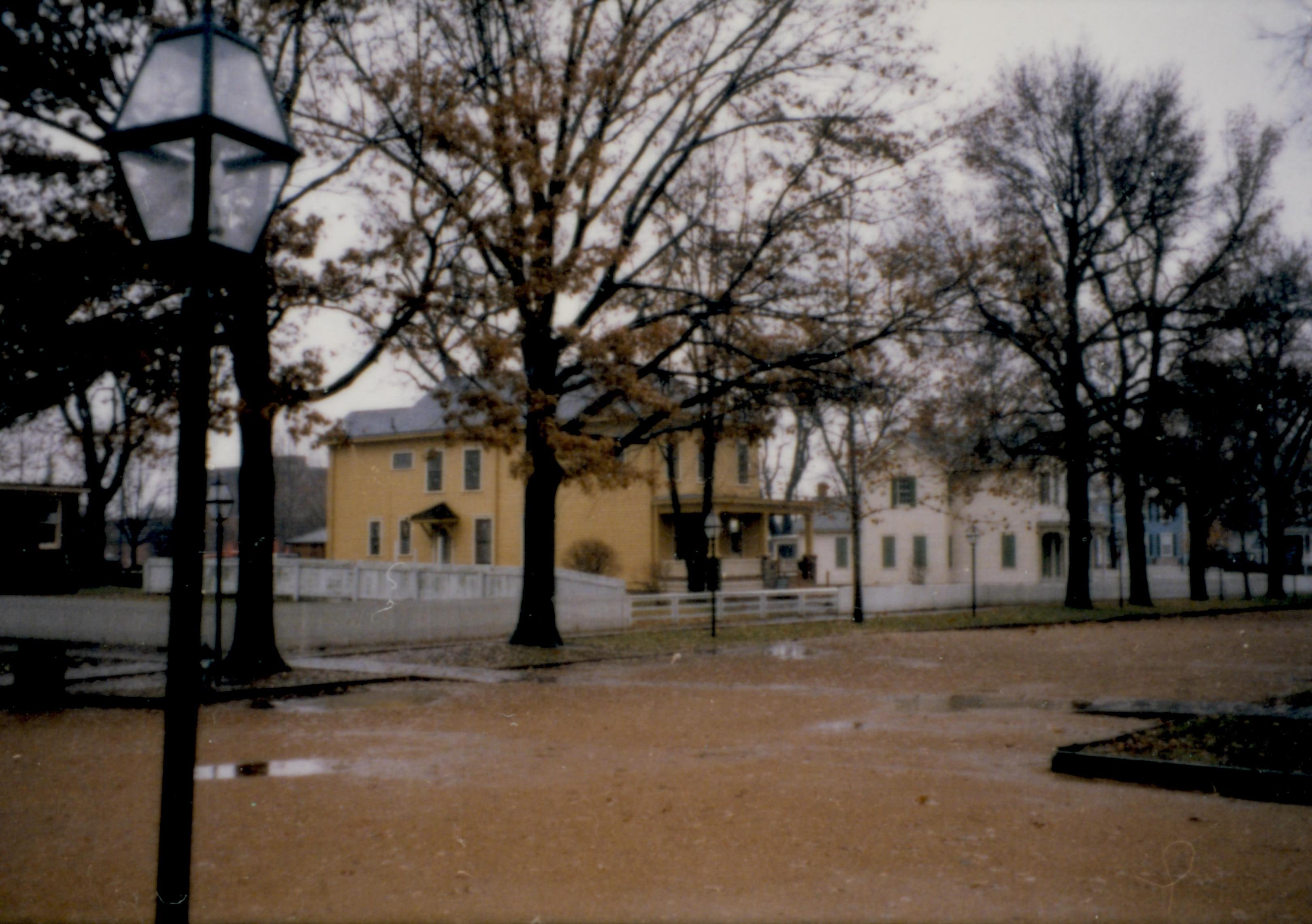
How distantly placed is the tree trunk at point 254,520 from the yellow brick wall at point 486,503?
1910cm

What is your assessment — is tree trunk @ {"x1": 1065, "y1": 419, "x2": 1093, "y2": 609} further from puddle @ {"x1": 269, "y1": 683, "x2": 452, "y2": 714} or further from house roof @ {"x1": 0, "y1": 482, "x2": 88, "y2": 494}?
house roof @ {"x1": 0, "y1": 482, "x2": 88, "y2": 494}

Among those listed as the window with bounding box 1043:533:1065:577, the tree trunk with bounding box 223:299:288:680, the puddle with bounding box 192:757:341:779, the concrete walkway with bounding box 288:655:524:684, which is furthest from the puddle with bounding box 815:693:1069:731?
the window with bounding box 1043:533:1065:577

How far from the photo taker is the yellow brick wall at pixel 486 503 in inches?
1596

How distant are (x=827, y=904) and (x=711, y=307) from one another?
53.0 feet

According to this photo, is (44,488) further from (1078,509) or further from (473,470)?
(1078,509)

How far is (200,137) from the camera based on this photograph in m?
3.68

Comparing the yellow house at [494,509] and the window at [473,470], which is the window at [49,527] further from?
the window at [473,470]

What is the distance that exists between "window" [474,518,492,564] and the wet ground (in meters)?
28.0

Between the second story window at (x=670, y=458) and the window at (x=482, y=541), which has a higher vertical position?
the second story window at (x=670, y=458)

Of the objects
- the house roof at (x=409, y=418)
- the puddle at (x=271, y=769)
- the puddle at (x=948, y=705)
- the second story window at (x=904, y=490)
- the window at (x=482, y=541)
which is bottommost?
the puddle at (x=948, y=705)

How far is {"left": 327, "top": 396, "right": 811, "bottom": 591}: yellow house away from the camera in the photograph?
40.4 meters

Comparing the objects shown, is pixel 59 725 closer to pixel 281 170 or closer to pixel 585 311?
pixel 281 170

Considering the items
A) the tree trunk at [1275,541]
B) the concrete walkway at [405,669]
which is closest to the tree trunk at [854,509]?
the concrete walkway at [405,669]

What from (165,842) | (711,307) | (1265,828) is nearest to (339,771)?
(165,842)
